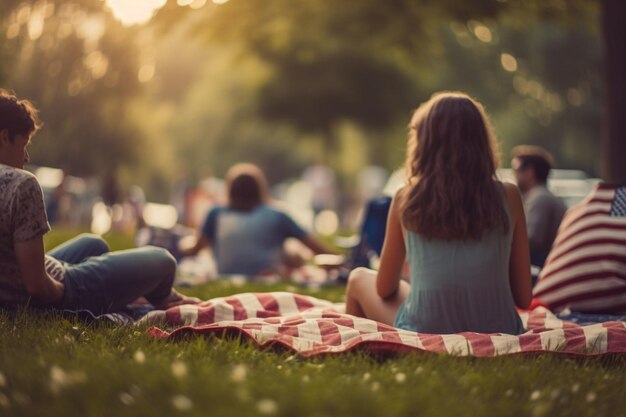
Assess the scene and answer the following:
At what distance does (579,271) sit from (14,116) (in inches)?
158

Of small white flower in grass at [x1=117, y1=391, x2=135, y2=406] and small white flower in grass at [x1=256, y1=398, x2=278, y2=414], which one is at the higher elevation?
small white flower in grass at [x1=256, y1=398, x2=278, y2=414]

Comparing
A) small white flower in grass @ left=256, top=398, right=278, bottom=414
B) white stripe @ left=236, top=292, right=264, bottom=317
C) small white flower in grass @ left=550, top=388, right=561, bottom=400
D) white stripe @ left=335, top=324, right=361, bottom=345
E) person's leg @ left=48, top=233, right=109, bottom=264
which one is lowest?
white stripe @ left=236, top=292, right=264, bottom=317

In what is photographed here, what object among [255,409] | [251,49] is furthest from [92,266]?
[251,49]

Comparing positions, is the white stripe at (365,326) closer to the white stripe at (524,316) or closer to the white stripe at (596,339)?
the white stripe at (596,339)

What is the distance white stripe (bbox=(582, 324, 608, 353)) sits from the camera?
4469 millimetres

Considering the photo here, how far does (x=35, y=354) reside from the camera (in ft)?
12.2

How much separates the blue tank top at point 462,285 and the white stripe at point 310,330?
54 centimetres

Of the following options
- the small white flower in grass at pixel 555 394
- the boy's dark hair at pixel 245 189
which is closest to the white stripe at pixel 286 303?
the small white flower in grass at pixel 555 394

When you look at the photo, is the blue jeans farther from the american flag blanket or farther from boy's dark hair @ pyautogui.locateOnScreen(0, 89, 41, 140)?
boy's dark hair @ pyautogui.locateOnScreen(0, 89, 41, 140)

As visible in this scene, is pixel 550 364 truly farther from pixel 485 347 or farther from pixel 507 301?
pixel 507 301

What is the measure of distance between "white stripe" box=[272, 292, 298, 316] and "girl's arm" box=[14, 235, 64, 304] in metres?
1.66

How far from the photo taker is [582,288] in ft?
20.4

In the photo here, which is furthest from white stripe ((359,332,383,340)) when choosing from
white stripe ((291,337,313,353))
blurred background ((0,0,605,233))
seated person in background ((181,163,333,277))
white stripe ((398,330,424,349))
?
blurred background ((0,0,605,233))

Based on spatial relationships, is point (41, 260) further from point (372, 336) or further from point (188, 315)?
point (372, 336)
